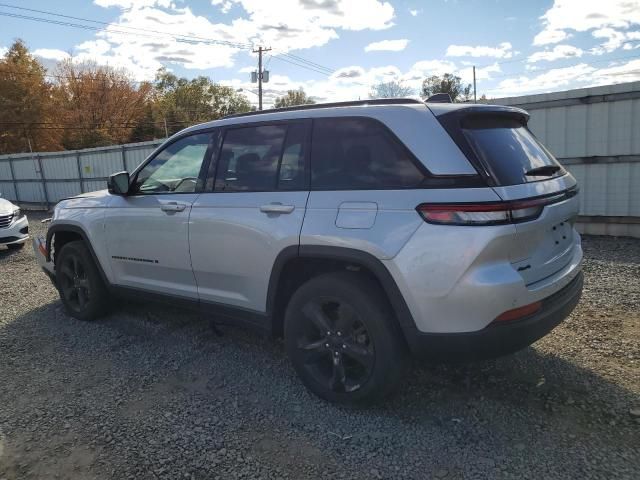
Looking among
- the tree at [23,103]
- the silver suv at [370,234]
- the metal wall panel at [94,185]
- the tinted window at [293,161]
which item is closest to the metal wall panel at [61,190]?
the metal wall panel at [94,185]

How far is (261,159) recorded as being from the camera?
11.4 ft

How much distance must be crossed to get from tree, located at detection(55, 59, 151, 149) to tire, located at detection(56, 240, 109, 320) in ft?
141

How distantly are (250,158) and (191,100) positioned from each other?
65.8 metres

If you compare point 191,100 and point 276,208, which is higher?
point 191,100

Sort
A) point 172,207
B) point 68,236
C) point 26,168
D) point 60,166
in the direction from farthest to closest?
point 26,168
point 60,166
point 68,236
point 172,207

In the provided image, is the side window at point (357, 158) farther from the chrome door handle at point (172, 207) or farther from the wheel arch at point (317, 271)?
the chrome door handle at point (172, 207)

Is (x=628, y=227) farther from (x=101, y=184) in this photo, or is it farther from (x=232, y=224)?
(x=101, y=184)

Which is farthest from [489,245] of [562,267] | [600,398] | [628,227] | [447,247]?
[628,227]

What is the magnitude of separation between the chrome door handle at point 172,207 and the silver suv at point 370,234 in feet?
0.06

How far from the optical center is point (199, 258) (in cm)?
369

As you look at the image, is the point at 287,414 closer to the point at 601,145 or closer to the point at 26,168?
the point at 601,145

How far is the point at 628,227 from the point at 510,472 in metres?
6.36

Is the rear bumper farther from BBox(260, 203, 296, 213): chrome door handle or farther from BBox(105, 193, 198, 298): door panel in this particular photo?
BBox(105, 193, 198, 298): door panel

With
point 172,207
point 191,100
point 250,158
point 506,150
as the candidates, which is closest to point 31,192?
point 172,207
